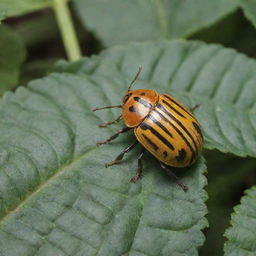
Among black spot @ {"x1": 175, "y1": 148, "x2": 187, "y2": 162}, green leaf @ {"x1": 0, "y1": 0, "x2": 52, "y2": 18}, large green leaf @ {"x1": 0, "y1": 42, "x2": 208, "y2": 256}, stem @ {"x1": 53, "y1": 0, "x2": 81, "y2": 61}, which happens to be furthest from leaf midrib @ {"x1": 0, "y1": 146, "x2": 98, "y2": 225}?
stem @ {"x1": 53, "y1": 0, "x2": 81, "y2": 61}

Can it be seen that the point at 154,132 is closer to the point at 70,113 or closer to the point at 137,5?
the point at 70,113

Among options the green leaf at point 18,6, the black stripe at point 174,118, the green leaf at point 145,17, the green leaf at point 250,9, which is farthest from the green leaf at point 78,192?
the green leaf at point 250,9

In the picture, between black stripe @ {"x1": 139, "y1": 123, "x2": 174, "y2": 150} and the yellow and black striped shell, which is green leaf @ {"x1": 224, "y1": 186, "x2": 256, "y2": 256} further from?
black stripe @ {"x1": 139, "y1": 123, "x2": 174, "y2": 150}

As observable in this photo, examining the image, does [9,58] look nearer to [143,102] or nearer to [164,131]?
[143,102]

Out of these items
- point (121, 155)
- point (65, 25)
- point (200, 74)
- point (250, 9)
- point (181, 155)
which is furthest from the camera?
point (65, 25)

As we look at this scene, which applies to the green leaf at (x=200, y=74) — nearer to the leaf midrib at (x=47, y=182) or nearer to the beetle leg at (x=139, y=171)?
the beetle leg at (x=139, y=171)

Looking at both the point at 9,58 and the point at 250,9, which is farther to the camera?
the point at 9,58

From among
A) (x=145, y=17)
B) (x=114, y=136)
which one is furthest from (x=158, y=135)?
(x=145, y=17)

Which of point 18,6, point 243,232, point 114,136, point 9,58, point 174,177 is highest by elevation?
point 18,6
